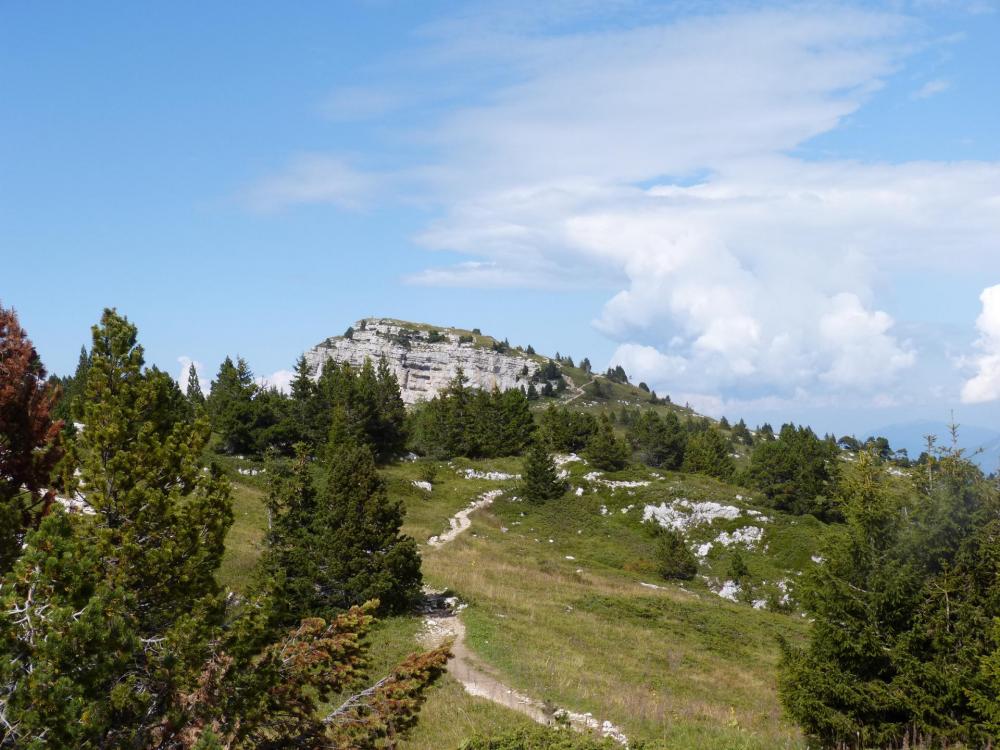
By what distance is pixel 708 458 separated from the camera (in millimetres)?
94750

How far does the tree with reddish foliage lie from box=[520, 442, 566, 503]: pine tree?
5373 cm

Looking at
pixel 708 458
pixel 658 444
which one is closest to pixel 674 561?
pixel 708 458

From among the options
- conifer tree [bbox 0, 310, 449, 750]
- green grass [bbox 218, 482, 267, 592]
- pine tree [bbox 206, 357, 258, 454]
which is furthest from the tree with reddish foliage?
pine tree [bbox 206, 357, 258, 454]

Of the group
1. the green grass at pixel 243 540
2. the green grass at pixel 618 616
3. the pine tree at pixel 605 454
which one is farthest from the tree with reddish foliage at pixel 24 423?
the pine tree at pixel 605 454

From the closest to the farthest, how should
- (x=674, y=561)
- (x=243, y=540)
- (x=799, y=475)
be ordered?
(x=243, y=540) → (x=674, y=561) → (x=799, y=475)

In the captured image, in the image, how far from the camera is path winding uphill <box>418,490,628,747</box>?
58.2 feet

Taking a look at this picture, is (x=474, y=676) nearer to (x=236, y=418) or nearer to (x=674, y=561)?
(x=674, y=561)

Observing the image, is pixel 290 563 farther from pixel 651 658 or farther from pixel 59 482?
pixel 651 658

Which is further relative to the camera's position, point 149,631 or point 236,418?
point 236,418

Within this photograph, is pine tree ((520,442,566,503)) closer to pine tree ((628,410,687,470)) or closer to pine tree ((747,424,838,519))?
pine tree ((747,424,838,519))

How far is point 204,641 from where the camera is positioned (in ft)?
31.7

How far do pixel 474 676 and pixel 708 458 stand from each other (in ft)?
260

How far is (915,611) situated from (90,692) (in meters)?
16.6

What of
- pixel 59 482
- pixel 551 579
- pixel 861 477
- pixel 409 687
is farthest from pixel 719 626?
pixel 59 482
